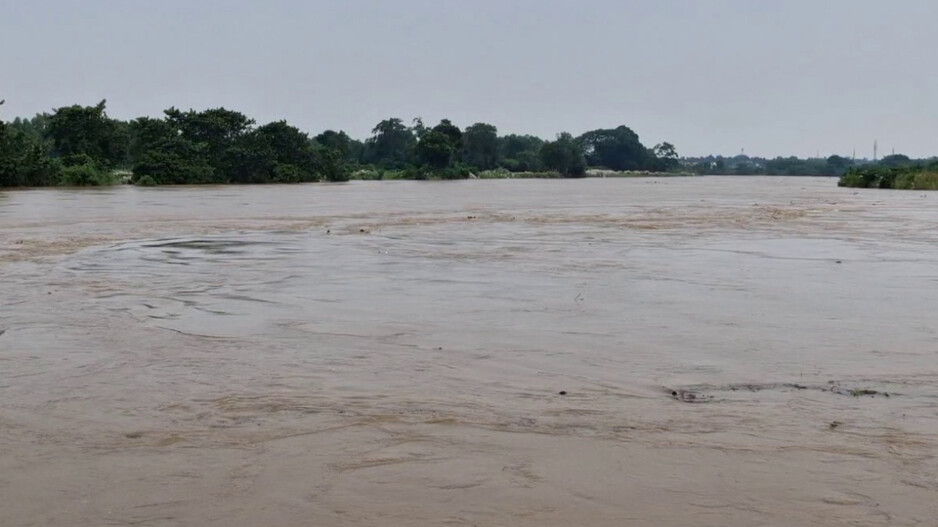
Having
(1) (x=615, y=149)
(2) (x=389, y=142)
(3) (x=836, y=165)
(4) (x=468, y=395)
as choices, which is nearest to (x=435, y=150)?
(2) (x=389, y=142)

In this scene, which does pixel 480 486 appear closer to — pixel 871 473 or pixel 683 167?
pixel 871 473

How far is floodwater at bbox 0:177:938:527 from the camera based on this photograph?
10.1 ft

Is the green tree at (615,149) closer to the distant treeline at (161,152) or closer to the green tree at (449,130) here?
the green tree at (449,130)

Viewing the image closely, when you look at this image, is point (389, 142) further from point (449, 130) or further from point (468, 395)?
point (468, 395)

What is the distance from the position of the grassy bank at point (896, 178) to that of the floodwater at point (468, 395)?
38167 millimetres

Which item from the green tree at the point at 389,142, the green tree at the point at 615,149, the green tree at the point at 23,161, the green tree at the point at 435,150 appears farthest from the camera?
the green tree at the point at 615,149

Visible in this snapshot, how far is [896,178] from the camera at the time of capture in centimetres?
4572

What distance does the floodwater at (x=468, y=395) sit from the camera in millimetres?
3064

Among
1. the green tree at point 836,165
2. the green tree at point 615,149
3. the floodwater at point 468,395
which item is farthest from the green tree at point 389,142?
the floodwater at point 468,395

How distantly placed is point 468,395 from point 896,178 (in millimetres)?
46800

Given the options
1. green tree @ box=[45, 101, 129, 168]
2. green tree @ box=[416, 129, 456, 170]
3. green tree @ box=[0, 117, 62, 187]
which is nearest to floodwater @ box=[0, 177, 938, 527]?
green tree @ box=[0, 117, 62, 187]

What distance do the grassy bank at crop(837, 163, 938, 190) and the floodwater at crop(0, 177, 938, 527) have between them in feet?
125

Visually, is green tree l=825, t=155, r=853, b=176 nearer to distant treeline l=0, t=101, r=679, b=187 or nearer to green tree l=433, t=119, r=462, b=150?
green tree l=433, t=119, r=462, b=150

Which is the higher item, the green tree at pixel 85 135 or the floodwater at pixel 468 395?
the green tree at pixel 85 135
